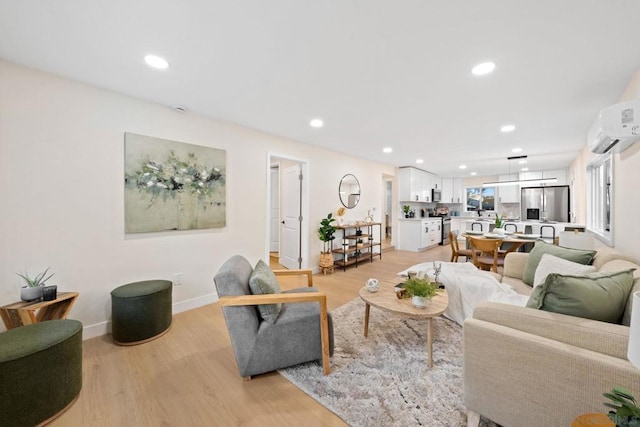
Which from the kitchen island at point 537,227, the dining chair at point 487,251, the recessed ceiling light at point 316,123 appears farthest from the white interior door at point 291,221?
the kitchen island at point 537,227

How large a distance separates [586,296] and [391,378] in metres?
1.31

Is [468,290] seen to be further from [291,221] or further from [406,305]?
[291,221]

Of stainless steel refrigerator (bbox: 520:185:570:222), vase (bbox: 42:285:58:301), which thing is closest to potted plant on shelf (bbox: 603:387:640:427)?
vase (bbox: 42:285:58:301)

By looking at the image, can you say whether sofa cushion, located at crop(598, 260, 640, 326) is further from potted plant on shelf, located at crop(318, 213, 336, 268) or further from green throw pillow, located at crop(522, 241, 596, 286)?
potted plant on shelf, located at crop(318, 213, 336, 268)

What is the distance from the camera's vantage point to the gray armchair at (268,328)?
5.85 ft

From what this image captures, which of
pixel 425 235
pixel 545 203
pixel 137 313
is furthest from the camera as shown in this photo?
pixel 425 235

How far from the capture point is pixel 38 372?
1454 mm

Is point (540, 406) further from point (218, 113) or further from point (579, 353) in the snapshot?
point (218, 113)

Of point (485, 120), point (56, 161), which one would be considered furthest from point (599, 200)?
point (56, 161)

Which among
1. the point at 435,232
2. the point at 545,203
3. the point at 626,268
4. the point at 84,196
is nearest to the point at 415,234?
the point at 435,232

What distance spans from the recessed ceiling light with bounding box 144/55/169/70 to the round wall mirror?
376 centimetres

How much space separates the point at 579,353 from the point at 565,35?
193cm

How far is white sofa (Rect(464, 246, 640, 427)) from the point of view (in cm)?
107

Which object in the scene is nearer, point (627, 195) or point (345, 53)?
point (345, 53)
